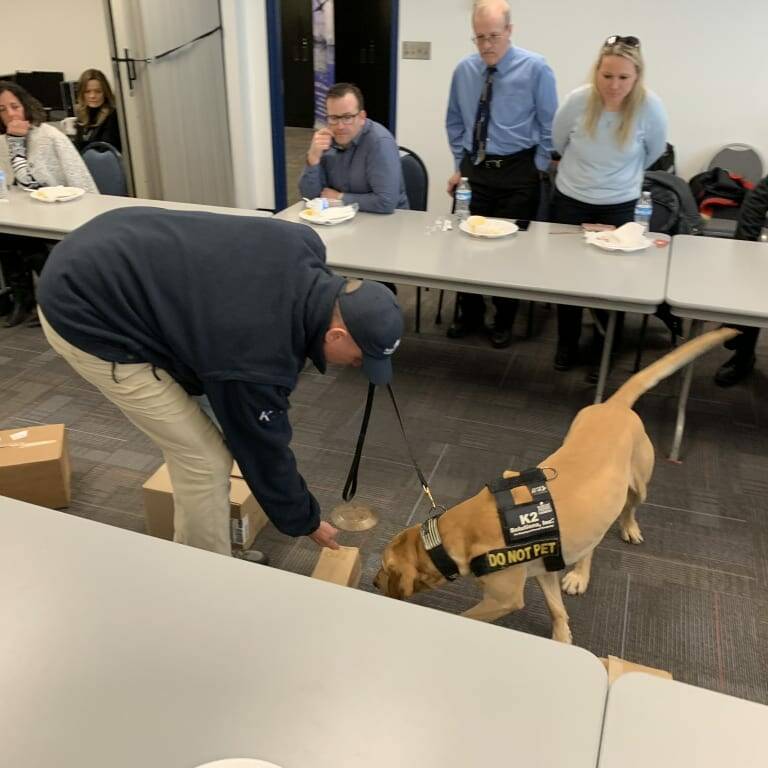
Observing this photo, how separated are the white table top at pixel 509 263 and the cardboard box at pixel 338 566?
1179 mm

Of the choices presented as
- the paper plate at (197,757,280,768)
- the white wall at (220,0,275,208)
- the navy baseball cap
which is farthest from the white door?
the paper plate at (197,757,280,768)

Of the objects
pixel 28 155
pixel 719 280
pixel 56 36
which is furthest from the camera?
pixel 56 36

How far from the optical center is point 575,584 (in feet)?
6.55

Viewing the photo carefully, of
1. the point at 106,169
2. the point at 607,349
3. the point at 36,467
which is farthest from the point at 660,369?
the point at 106,169

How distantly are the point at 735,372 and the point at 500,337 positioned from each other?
42.2 inches

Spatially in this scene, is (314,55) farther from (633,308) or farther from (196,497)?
(196,497)

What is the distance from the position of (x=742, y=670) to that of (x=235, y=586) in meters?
1.36

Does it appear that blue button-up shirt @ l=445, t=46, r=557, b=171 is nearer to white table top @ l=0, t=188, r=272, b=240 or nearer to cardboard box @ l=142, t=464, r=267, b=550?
white table top @ l=0, t=188, r=272, b=240

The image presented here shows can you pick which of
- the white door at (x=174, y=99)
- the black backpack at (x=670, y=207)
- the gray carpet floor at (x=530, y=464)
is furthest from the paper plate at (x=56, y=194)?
the black backpack at (x=670, y=207)

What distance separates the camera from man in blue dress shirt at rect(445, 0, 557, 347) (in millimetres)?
3104

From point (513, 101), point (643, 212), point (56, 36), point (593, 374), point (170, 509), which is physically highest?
point (56, 36)

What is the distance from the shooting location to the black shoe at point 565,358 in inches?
129

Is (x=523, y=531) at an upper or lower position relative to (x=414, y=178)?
lower

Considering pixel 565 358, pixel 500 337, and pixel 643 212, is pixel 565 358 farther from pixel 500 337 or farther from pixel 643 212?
pixel 643 212
